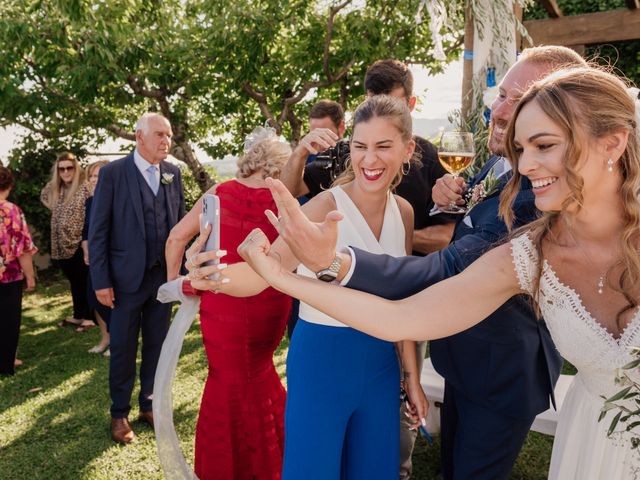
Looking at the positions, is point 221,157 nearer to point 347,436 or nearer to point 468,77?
point 468,77

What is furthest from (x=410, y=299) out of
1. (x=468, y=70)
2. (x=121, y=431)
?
(x=121, y=431)

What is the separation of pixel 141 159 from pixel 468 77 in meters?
2.41

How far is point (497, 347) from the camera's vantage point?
2195 millimetres

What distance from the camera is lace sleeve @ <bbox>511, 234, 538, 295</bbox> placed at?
1688 mm

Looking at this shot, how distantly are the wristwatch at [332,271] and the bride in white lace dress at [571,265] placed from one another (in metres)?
0.05

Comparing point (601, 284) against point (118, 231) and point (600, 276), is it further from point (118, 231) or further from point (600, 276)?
point (118, 231)

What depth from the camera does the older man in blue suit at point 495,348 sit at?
1.95m

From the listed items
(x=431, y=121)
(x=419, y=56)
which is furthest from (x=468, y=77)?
(x=419, y=56)

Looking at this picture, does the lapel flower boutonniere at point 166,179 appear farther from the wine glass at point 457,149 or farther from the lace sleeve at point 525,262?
the lace sleeve at point 525,262

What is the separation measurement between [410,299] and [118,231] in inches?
116

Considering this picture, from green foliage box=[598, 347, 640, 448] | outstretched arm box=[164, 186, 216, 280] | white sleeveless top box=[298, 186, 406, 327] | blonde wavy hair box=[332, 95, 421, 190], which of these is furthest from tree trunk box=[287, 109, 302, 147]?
green foliage box=[598, 347, 640, 448]

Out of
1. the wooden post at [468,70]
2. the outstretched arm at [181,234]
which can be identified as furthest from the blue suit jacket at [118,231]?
the wooden post at [468,70]

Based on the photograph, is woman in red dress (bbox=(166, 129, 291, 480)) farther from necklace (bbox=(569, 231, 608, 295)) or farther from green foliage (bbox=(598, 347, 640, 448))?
green foliage (bbox=(598, 347, 640, 448))

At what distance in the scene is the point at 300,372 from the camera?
2326 mm
